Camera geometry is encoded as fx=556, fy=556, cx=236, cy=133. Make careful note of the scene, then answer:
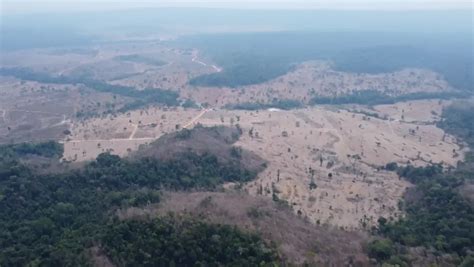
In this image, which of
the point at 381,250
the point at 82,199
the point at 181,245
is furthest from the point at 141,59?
the point at 381,250

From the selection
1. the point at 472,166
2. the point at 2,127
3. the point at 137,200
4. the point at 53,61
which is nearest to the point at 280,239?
the point at 137,200

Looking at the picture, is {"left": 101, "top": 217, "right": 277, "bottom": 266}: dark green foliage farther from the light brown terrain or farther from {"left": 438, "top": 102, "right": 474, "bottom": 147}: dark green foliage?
{"left": 438, "top": 102, "right": 474, "bottom": 147}: dark green foliage

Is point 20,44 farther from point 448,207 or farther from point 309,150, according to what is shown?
point 448,207

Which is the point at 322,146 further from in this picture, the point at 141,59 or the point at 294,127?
the point at 141,59

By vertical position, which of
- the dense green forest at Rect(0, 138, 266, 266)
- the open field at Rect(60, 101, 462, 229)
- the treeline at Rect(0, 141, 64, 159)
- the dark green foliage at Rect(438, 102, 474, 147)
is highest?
the dense green forest at Rect(0, 138, 266, 266)

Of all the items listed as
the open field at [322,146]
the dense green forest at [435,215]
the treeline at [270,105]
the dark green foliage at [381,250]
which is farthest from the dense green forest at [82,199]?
the treeline at [270,105]

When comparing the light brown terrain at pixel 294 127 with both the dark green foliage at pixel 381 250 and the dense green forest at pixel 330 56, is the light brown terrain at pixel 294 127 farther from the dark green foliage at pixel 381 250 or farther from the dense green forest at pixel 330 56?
the dark green foliage at pixel 381 250

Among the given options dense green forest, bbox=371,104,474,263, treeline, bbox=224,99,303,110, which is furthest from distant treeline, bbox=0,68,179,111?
dense green forest, bbox=371,104,474,263
